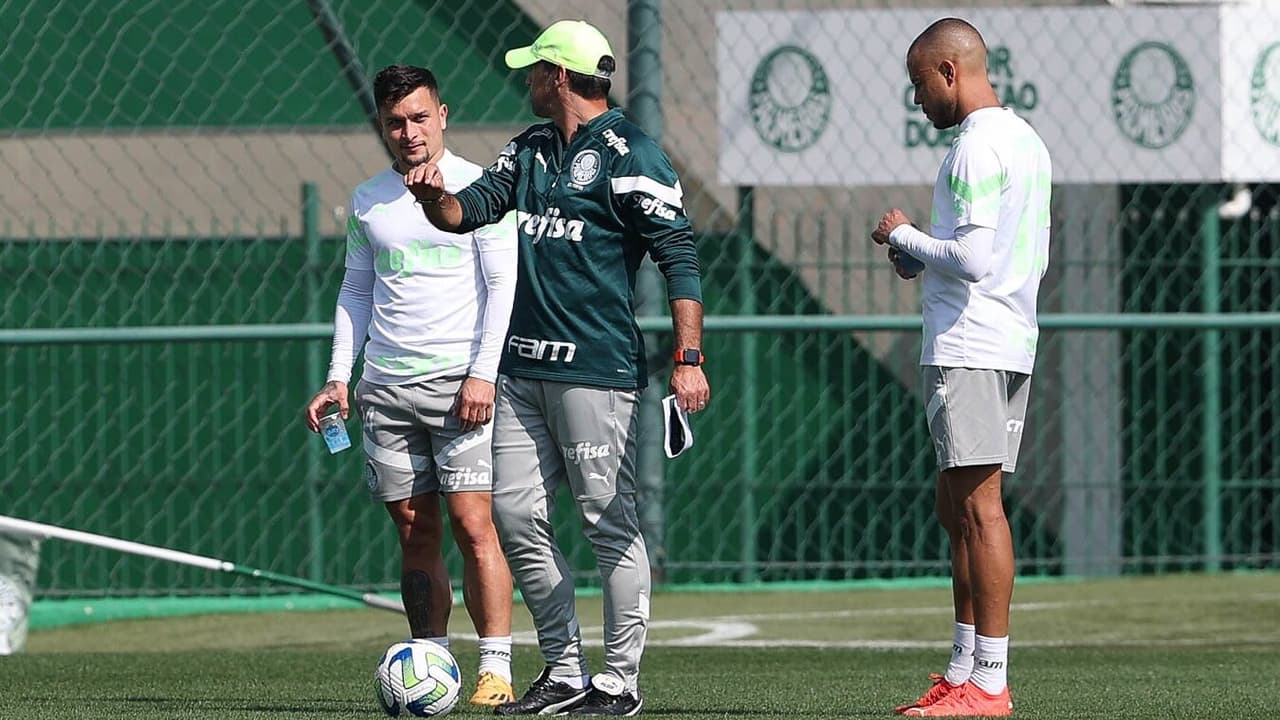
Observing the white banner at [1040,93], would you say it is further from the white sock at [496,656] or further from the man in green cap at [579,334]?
the man in green cap at [579,334]

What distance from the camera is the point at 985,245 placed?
5.57 metres

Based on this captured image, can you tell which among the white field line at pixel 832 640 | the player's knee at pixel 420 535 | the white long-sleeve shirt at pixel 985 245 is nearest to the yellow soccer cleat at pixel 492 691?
the player's knee at pixel 420 535

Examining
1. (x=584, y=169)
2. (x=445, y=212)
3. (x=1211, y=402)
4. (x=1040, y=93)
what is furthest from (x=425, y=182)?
(x=1211, y=402)

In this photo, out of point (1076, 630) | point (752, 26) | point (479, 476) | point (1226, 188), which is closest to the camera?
point (479, 476)

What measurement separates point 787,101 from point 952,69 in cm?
475

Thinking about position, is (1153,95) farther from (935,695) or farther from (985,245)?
(935,695)

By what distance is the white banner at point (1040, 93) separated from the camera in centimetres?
1048

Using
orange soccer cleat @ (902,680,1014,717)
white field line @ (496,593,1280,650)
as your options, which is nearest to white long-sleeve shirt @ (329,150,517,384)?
orange soccer cleat @ (902,680,1014,717)

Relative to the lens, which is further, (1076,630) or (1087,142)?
(1087,142)

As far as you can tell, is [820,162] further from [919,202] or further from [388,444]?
[388,444]

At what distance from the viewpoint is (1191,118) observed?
35.3ft

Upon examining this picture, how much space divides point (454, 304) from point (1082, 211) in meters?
5.86

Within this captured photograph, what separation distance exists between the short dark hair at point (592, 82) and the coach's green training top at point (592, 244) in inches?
2.6

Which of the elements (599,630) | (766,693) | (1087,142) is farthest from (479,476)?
(1087,142)
